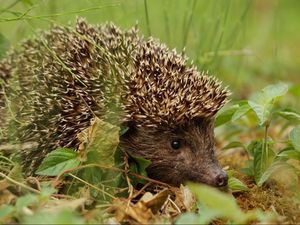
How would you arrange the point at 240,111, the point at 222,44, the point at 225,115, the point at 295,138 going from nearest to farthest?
the point at 295,138 < the point at 240,111 < the point at 225,115 < the point at 222,44

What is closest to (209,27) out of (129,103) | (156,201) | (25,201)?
(129,103)

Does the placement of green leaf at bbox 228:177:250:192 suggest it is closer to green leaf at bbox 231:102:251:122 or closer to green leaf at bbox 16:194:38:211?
green leaf at bbox 231:102:251:122

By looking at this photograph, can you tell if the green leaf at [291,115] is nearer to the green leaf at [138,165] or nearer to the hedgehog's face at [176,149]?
the hedgehog's face at [176,149]

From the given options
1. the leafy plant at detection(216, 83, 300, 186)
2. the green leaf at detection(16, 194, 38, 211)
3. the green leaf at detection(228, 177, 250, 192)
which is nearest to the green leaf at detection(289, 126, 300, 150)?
the leafy plant at detection(216, 83, 300, 186)

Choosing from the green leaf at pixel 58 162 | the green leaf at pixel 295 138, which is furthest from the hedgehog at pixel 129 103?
the green leaf at pixel 295 138

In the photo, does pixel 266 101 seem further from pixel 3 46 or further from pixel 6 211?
pixel 3 46

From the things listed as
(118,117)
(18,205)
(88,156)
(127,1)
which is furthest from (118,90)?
(127,1)

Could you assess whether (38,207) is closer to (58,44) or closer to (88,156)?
(88,156)
